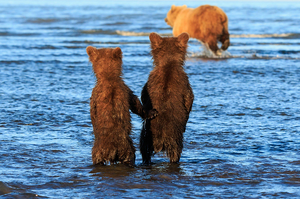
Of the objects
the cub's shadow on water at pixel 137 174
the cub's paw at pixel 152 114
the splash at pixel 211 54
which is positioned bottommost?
the cub's shadow on water at pixel 137 174

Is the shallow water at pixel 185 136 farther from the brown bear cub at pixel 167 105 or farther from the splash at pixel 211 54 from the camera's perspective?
the splash at pixel 211 54

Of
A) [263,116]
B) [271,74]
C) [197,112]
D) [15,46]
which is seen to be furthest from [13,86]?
[15,46]

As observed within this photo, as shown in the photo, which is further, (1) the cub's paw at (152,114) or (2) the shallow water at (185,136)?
(1) the cub's paw at (152,114)

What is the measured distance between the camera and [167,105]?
6.07 metres

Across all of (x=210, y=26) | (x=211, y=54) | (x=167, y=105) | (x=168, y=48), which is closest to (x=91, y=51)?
(x=168, y=48)

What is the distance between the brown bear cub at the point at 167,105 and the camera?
6.07m

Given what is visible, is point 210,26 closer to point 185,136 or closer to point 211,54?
point 211,54

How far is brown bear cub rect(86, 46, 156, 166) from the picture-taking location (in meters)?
5.73

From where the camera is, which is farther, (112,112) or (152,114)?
(152,114)

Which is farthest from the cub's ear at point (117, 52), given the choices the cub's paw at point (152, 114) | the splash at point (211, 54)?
the splash at point (211, 54)

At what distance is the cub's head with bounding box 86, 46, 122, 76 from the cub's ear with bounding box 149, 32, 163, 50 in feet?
2.05

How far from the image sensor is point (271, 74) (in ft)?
42.5

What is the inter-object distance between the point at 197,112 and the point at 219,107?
1.82 feet

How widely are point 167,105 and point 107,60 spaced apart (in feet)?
3.10
